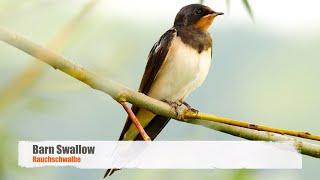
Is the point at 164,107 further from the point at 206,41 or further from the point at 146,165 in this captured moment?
the point at 206,41

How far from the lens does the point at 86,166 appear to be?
28.3 inches

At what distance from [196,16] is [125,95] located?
0.43 metres

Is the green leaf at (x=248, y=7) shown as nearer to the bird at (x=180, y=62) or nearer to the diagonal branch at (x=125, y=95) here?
the diagonal branch at (x=125, y=95)

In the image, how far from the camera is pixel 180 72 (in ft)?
2.64

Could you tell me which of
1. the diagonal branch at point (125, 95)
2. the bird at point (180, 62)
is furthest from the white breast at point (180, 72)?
the diagonal branch at point (125, 95)

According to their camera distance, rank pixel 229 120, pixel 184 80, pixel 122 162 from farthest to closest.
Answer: pixel 184 80
pixel 122 162
pixel 229 120

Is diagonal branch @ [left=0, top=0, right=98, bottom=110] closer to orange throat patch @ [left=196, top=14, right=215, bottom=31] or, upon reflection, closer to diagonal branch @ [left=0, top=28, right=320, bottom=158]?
diagonal branch @ [left=0, top=28, right=320, bottom=158]

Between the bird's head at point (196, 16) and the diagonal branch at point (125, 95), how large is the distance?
327 millimetres

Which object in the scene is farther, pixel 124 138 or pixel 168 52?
pixel 168 52

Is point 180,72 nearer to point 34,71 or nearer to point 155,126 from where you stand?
point 155,126

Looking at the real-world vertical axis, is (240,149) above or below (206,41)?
below

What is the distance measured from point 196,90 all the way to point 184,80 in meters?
0.02

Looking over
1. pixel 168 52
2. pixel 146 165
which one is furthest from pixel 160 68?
pixel 146 165

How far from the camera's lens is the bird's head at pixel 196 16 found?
795 mm
